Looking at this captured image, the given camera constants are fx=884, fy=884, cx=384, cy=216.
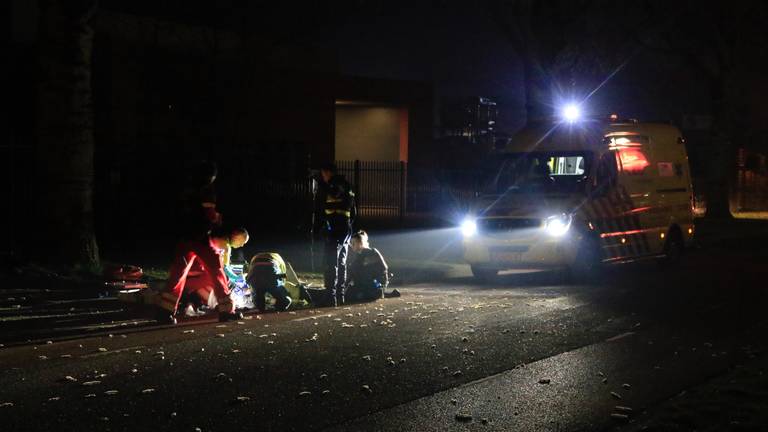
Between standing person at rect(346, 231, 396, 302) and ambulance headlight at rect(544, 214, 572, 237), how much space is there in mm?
3352

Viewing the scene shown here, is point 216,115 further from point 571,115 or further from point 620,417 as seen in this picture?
point 620,417

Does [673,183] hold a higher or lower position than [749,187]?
lower

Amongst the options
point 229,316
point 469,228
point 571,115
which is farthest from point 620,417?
point 571,115

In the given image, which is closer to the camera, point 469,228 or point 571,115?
point 469,228

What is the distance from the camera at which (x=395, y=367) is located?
25.7ft

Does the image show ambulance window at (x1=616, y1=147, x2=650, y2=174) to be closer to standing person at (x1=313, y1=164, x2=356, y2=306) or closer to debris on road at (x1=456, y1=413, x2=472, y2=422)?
standing person at (x1=313, y1=164, x2=356, y2=306)

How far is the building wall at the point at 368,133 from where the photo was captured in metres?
47.4

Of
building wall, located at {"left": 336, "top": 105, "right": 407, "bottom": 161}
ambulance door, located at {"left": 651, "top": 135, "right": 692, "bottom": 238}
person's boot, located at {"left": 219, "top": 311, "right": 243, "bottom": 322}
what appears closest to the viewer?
person's boot, located at {"left": 219, "top": 311, "right": 243, "bottom": 322}

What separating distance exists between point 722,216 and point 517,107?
3128 centimetres

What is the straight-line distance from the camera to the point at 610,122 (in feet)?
53.2

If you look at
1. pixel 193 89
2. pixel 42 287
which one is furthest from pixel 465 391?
pixel 193 89

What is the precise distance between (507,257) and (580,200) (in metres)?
1.58

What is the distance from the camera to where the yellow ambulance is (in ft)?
47.6

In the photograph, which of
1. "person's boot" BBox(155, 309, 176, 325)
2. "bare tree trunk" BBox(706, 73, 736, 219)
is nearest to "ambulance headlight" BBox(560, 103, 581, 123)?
"person's boot" BBox(155, 309, 176, 325)
